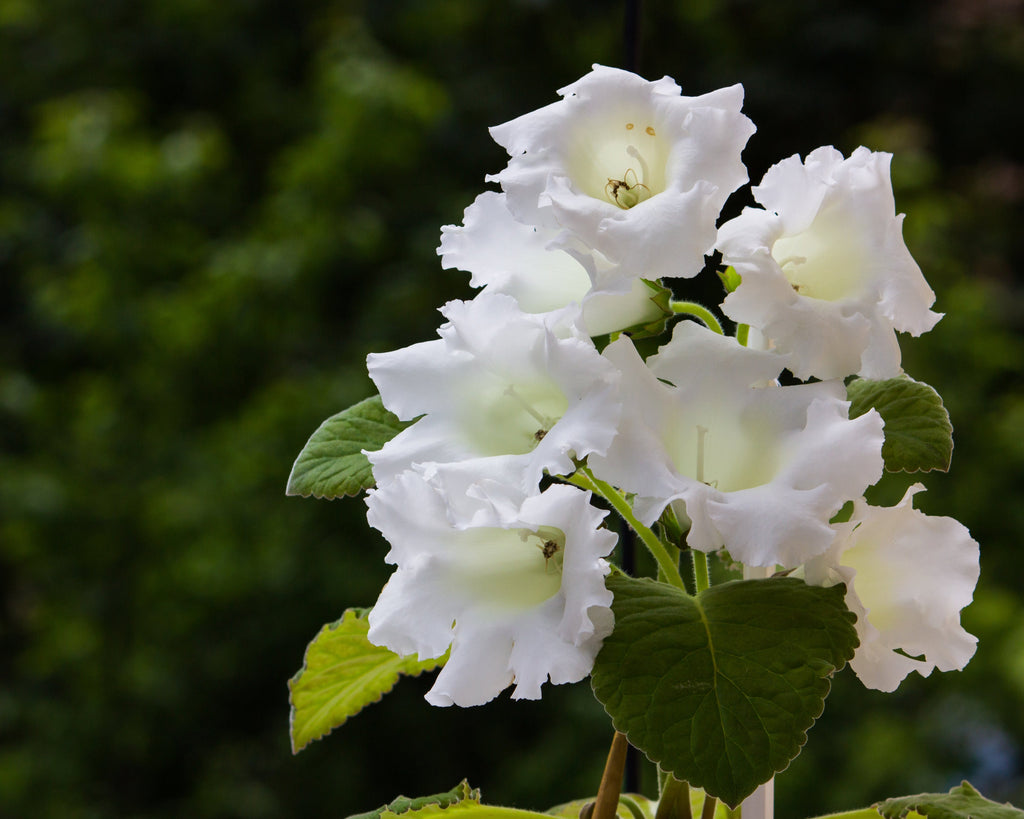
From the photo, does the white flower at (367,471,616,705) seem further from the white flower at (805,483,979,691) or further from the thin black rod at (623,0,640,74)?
the thin black rod at (623,0,640,74)

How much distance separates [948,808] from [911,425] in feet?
0.56

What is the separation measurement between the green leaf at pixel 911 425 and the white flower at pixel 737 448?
0.22 feet

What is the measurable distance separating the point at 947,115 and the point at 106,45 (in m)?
2.00

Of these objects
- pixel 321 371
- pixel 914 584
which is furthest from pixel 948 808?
pixel 321 371

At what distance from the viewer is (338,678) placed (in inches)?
26.7

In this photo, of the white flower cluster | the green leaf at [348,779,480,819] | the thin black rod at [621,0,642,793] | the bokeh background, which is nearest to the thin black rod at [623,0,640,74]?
the thin black rod at [621,0,642,793]

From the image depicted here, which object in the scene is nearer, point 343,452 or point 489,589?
point 489,589

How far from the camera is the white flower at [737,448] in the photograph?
436mm

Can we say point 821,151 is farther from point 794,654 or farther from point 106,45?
point 106,45

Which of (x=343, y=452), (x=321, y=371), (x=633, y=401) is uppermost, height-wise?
(x=633, y=401)

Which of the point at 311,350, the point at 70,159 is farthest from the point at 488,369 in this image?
the point at 70,159

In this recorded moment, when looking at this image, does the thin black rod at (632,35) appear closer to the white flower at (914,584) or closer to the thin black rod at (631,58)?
the thin black rod at (631,58)

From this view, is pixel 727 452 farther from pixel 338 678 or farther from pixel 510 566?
pixel 338 678

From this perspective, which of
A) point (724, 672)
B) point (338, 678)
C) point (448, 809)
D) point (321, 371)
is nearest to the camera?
point (724, 672)
